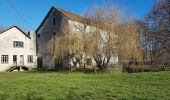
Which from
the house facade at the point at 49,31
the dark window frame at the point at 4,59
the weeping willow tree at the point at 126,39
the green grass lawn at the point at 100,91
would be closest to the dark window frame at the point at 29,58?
the house facade at the point at 49,31

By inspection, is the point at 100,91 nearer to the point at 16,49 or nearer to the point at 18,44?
the point at 16,49

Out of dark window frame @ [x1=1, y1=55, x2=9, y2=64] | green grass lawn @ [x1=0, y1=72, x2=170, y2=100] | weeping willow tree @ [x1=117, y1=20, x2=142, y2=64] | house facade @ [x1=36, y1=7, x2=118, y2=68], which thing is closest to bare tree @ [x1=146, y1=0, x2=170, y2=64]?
weeping willow tree @ [x1=117, y1=20, x2=142, y2=64]

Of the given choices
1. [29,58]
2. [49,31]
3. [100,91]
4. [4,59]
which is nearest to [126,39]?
[49,31]

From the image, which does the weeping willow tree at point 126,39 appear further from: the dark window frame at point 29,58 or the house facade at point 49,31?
the dark window frame at point 29,58

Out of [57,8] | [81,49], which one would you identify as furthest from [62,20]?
[81,49]

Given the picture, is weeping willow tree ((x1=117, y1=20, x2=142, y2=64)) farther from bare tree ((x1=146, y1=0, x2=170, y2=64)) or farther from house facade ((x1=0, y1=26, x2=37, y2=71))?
house facade ((x1=0, y1=26, x2=37, y2=71))

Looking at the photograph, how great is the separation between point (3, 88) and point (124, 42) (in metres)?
23.3

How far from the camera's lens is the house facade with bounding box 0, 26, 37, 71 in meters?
46.4

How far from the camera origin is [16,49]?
47719mm

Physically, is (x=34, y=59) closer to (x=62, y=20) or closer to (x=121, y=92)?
(x=62, y=20)

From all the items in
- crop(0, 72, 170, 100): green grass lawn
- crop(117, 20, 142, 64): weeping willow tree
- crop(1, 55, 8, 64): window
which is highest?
crop(117, 20, 142, 64): weeping willow tree

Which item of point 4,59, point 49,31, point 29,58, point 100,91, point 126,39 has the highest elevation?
point 49,31

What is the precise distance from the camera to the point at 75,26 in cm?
4019

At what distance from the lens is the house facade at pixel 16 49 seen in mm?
46438
